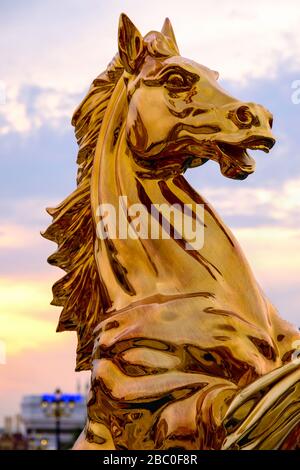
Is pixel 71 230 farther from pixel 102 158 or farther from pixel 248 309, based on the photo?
pixel 248 309

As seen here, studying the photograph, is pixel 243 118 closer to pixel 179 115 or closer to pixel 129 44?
pixel 179 115

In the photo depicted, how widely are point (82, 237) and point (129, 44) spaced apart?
2.72 ft

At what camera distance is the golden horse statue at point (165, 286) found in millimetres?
4074

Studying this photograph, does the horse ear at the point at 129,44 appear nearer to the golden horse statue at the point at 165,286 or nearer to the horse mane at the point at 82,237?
the golden horse statue at the point at 165,286

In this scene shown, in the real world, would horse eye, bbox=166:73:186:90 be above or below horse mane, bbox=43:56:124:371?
above

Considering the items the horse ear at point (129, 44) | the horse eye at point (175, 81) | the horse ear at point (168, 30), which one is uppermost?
the horse ear at point (168, 30)

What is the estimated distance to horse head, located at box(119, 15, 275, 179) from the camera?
425cm

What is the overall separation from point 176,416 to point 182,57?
1.44 metres

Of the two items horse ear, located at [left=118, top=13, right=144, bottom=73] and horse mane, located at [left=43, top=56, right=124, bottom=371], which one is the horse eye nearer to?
horse ear, located at [left=118, top=13, right=144, bottom=73]

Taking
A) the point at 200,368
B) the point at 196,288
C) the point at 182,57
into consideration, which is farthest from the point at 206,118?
the point at 200,368

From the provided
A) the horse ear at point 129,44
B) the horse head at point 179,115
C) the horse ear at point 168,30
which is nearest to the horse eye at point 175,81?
the horse head at point 179,115

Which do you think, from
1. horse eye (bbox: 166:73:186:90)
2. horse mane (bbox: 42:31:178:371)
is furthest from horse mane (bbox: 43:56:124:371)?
horse eye (bbox: 166:73:186:90)

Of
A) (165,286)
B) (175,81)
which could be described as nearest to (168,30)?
(175,81)
